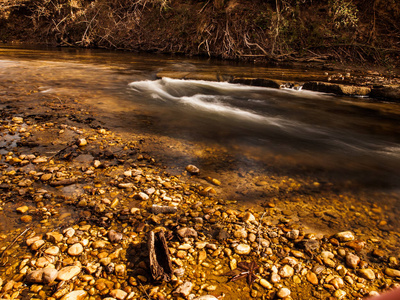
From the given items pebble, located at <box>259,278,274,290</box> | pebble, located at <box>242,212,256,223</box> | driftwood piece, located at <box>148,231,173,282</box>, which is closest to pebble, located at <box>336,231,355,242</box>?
pebble, located at <box>242,212,256,223</box>

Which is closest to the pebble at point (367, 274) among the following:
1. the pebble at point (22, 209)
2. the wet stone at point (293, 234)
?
the wet stone at point (293, 234)

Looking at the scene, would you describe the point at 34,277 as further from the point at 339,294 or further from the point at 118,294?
the point at 339,294

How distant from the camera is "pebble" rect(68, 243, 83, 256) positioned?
1989mm

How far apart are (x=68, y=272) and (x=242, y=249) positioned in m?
1.26

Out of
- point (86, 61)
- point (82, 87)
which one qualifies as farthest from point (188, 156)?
point (86, 61)

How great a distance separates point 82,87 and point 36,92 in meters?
1.05

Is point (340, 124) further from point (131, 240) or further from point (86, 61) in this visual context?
point (86, 61)

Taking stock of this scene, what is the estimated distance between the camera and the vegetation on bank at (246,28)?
36.7ft

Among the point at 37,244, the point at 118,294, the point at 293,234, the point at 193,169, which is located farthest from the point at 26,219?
the point at 293,234

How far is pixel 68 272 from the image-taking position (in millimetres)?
1831

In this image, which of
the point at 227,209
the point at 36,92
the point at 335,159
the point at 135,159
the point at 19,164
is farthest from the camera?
the point at 36,92

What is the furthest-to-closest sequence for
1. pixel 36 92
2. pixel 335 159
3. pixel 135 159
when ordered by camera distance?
pixel 36 92
pixel 335 159
pixel 135 159

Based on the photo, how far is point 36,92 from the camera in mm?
6199

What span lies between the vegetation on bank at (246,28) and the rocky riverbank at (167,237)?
9.89 meters
